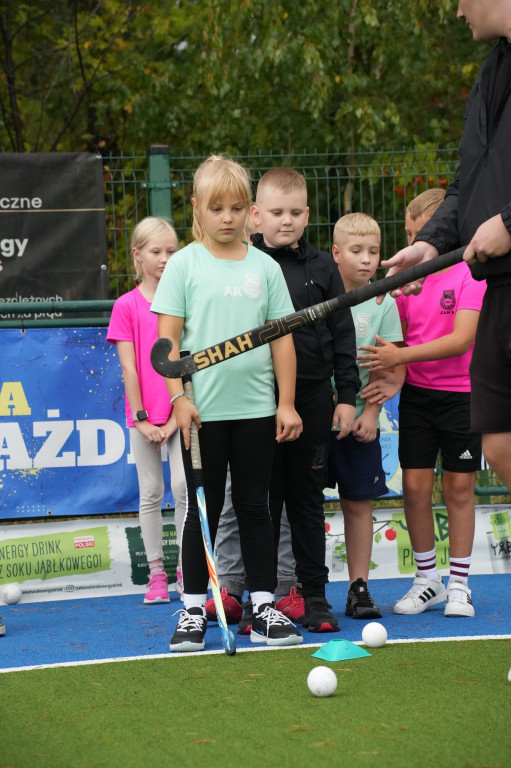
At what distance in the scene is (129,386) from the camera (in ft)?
18.3

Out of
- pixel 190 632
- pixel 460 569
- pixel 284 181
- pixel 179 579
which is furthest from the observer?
pixel 179 579

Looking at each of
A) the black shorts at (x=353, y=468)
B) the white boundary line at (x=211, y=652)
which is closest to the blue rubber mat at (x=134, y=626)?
the white boundary line at (x=211, y=652)

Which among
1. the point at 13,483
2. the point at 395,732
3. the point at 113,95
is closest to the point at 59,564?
the point at 13,483

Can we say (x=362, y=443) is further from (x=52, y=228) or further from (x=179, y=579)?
(x=52, y=228)

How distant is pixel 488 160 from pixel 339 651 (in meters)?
1.78

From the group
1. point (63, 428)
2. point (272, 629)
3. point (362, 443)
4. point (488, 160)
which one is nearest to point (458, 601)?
point (362, 443)

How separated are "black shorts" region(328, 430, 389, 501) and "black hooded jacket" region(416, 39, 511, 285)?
5.19ft

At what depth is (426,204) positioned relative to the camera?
5.20 m

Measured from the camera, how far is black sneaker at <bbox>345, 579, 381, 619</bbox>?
4.84m

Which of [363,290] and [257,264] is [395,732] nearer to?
[363,290]

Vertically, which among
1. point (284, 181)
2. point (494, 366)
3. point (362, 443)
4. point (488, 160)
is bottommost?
point (362, 443)

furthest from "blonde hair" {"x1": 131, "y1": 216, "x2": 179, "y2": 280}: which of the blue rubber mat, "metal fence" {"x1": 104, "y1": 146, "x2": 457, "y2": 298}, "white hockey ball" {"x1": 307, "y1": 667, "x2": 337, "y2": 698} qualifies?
"white hockey ball" {"x1": 307, "y1": 667, "x2": 337, "y2": 698}

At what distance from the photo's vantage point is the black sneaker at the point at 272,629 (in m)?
4.19

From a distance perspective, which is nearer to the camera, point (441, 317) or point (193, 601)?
point (193, 601)
